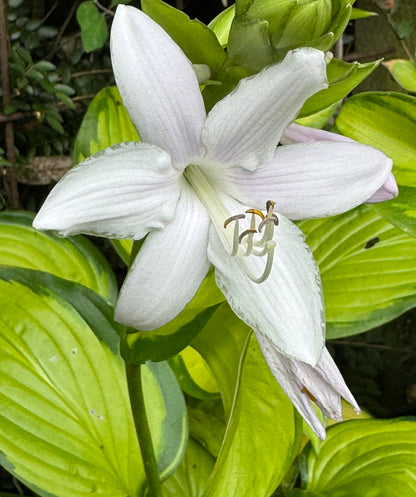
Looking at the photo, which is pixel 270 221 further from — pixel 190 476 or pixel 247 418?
pixel 190 476

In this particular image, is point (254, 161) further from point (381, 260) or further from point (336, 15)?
point (381, 260)

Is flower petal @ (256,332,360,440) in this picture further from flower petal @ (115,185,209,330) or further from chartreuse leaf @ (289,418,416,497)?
chartreuse leaf @ (289,418,416,497)

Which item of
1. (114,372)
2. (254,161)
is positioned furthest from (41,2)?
(254,161)

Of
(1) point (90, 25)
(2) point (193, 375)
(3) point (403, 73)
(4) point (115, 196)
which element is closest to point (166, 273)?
(4) point (115, 196)

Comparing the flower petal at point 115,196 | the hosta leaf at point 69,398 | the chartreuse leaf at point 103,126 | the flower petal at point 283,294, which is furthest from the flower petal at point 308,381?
the chartreuse leaf at point 103,126

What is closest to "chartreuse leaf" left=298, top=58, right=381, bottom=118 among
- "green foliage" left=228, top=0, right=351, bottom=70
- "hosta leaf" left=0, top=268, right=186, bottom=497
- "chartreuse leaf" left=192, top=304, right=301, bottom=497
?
"green foliage" left=228, top=0, right=351, bottom=70

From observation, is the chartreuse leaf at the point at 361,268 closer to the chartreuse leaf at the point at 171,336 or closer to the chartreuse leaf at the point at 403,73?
the chartreuse leaf at the point at 403,73
